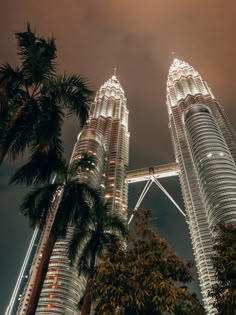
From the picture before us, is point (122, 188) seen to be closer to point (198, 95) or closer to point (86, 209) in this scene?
point (198, 95)

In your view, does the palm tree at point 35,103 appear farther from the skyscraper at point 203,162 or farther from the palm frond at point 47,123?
the skyscraper at point 203,162

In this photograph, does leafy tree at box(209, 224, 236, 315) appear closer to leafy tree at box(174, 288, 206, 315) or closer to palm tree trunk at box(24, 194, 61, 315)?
leafy tree at box(174, 288, 206, 315)

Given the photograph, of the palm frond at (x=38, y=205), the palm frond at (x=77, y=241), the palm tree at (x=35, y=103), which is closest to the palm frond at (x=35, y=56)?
the palm tree at (x=35, y=103)

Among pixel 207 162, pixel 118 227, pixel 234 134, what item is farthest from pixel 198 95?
pixel 118 227

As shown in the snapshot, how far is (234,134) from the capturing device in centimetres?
14050

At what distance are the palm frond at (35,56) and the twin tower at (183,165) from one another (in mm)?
64218

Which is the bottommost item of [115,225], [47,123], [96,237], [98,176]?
[47,123]

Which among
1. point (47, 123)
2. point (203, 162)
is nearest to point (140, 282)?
point (47, 123)

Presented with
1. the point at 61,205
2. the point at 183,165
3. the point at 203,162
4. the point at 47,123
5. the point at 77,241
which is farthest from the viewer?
the point at 183,165

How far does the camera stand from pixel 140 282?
14477mm

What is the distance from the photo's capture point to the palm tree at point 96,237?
21.3 meters

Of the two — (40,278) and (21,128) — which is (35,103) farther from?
(40,278)

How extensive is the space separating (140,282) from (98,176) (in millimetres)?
120327

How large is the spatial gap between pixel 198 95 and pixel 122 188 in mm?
67595
